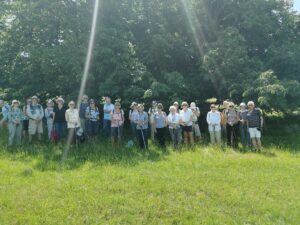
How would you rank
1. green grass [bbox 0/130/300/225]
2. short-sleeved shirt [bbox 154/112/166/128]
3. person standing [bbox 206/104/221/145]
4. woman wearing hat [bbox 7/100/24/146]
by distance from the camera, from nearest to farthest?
green grass [bbox 0/130/300/225] → short-sleeved shirt [bbox 154/112/166/128] → woman wearing hat [bbox 7/100/24/146] → person standing [bbox 206/104/221/145]

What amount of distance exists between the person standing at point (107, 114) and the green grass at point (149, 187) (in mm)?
2162

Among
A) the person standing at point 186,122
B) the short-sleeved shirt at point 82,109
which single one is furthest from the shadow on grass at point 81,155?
the short-sleeved shirt at point 82,109

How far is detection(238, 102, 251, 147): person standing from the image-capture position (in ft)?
43.7

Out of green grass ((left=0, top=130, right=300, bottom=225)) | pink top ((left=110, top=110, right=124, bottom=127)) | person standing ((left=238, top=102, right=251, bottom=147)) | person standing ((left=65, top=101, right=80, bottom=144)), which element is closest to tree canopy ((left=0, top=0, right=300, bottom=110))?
person standing ((left=238, top=102, right=251, bottom=147))

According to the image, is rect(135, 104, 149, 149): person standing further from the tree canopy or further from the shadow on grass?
the tree canopy

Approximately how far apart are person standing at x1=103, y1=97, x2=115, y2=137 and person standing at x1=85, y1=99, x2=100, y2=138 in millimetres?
343

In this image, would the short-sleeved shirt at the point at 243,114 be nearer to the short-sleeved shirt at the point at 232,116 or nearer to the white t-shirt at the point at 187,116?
the short-sleeved shirt at the point at 232,116

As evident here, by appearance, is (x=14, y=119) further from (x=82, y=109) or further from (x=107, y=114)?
(x=107, y=114)

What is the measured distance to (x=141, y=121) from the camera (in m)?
13.0

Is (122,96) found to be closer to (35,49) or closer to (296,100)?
(35,49)

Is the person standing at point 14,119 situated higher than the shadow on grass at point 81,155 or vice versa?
the person standing at point 14,119

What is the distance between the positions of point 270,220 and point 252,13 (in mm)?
13263

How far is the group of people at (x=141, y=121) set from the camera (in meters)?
13.0

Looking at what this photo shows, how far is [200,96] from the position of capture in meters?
18.3
